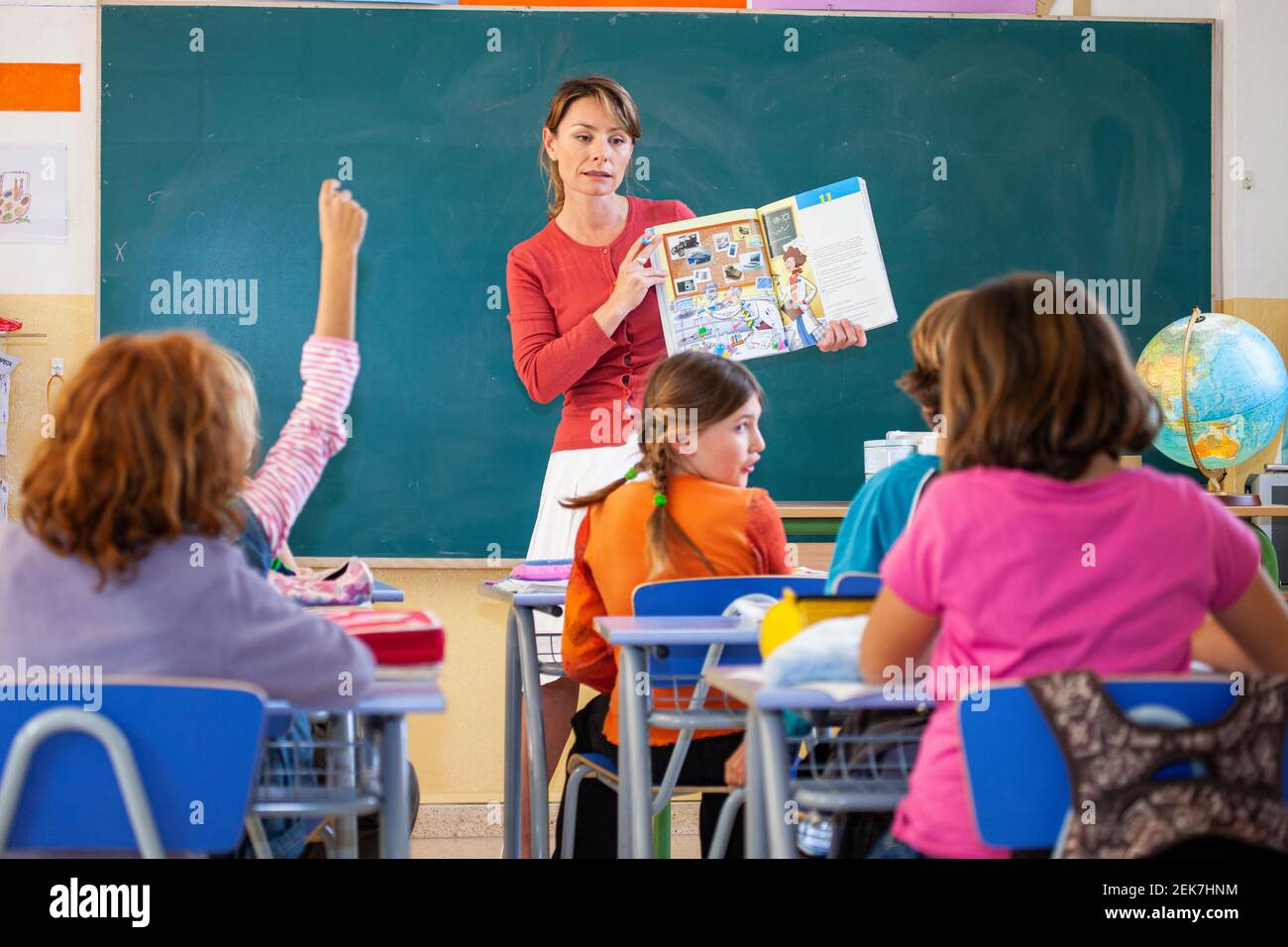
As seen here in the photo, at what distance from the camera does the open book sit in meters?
4.12

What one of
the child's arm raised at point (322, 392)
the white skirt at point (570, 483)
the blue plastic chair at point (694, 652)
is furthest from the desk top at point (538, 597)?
the child's arm raised at point (322, 392)

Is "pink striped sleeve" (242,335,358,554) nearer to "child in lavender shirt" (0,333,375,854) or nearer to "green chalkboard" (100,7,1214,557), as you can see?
"child in lavender shirt" (0,333,375,854)

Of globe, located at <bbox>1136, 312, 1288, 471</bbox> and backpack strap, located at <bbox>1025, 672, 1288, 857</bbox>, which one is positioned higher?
globe, located at <bbox>1136, 312, 1288, 471</bbox>

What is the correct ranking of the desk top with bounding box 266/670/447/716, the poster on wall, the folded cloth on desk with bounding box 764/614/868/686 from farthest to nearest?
1. the poster on wall
2. the folded cloth on desk with bounding box 764/614/868/686
3. the desk top with bounding box 266/670/447/716

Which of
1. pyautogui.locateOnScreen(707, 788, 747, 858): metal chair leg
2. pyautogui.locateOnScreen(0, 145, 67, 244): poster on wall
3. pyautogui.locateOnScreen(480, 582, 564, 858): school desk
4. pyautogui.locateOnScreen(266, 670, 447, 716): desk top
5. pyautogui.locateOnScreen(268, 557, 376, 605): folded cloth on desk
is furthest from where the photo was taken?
pyautogui.locateOnScreen(0, 145, 67, 244): poster on wall

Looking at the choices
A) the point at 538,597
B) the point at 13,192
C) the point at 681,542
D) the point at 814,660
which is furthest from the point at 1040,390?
the point at 13,192

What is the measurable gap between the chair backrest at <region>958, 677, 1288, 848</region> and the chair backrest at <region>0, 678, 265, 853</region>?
27.6 inches

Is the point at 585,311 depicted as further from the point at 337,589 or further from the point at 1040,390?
the point at 1040,390

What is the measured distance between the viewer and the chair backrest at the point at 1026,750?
1.29 metres

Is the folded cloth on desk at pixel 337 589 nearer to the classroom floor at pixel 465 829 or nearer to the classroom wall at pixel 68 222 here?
the classroom floor at pixel 465 829

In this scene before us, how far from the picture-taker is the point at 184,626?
1.48 meters

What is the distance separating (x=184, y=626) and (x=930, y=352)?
1.13 m

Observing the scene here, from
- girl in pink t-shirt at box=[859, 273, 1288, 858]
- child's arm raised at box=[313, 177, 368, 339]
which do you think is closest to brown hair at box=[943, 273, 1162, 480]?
girl in pink t-shirt at box=[859, 273, 1288, 858]
